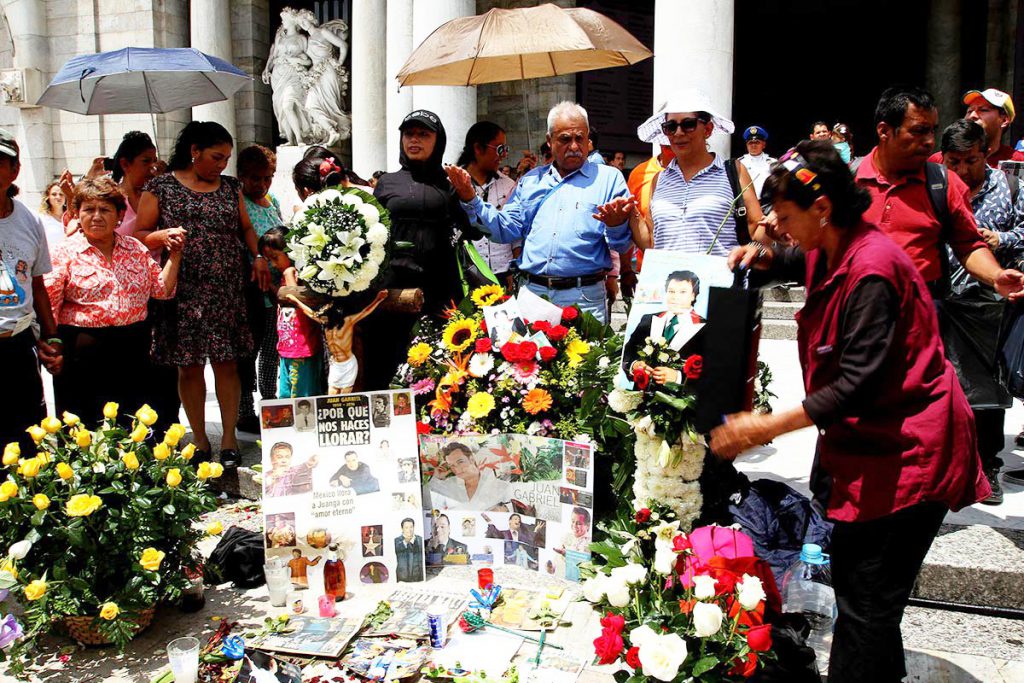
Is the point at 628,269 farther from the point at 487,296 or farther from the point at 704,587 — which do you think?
the point at 704,587

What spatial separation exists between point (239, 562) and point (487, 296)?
1.78m

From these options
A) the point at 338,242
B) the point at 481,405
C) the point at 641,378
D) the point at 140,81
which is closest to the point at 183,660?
the point at 481,405

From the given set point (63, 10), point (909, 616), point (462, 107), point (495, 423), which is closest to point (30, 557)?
point (495, 423)

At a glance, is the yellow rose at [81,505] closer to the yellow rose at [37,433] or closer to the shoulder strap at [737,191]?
the yellow rose at [37,433]

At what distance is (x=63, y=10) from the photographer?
13500 mm

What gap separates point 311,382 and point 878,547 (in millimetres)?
3325

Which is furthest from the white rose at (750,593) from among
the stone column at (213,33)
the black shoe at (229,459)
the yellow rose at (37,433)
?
the stone column at (213,33)

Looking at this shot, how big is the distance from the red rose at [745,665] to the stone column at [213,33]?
484 inches

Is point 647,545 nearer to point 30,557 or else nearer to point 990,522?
point 990,522

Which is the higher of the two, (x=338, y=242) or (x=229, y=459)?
(x=338, y=242)

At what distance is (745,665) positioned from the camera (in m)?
2.43

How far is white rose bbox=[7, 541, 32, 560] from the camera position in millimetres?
3039

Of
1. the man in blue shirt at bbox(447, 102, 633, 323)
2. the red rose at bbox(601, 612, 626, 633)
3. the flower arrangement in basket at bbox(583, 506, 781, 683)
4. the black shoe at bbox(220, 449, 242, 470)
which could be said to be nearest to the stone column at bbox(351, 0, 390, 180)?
the black shoe at bbox(220, 449, 242, 470)

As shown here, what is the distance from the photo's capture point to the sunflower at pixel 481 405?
3898 millimetres
